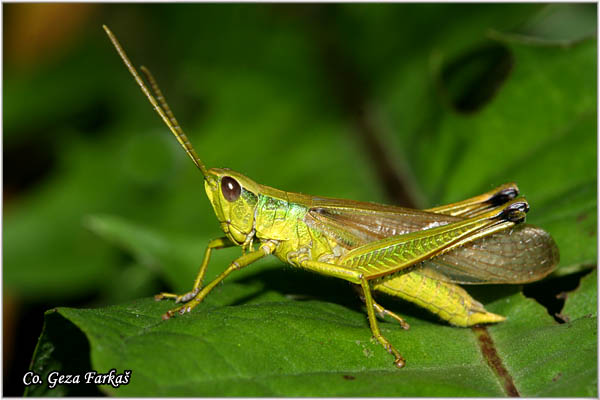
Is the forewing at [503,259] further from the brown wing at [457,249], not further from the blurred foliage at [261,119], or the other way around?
the blurred foliage at [261,119]

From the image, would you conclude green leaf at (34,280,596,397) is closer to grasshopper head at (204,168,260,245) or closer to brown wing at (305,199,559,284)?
brown wing at (305,199,559,284)

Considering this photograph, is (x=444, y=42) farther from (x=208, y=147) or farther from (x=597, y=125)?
(x=208, y=147)

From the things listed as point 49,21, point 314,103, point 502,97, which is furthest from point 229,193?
point 49,21

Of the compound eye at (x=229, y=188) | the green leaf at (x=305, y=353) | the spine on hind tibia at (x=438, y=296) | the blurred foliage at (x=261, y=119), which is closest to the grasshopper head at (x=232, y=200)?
the compound eye at (x=229, y=188)

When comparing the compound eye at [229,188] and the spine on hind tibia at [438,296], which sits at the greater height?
the compound eye at [229,188]

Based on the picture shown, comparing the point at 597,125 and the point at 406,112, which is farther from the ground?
the point at 406,112

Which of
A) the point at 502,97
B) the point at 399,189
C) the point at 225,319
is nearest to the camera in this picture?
the point at 225,319

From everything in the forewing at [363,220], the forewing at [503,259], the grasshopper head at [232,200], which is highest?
the grasshopper head at [232,200]

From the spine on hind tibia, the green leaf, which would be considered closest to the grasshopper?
the spine on hind tibia
